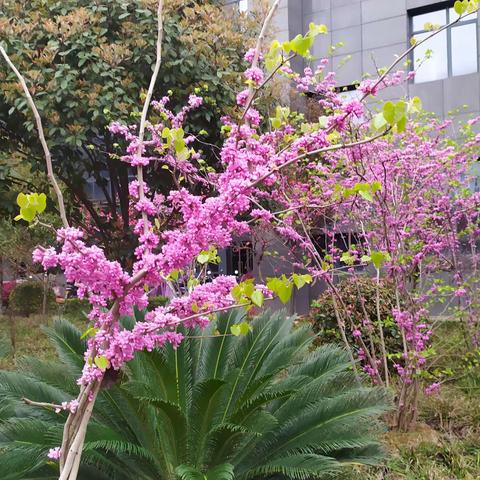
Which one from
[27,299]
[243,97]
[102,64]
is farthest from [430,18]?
[243,97]

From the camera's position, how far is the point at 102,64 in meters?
5.93

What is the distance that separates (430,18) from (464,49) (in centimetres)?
137

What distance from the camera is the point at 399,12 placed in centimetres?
1409

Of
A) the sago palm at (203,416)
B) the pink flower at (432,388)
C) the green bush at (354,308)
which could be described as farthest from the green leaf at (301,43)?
the green bush at (354,308)

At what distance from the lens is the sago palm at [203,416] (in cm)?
282

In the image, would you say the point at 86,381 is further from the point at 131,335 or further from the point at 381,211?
the point at 381,211

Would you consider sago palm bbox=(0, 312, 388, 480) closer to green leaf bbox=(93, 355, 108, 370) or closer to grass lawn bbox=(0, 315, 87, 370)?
green leaf bbox=(93, 355, 108, 370)

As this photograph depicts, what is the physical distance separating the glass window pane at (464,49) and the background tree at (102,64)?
27.6ft

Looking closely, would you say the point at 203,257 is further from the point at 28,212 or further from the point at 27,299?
the point at 27,299

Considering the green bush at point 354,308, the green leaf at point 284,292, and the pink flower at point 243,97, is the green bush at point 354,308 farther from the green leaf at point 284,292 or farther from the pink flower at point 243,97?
the green leaf at point 284,292

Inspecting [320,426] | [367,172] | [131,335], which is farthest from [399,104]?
[367,172]

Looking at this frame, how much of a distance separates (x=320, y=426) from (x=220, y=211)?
1784mm

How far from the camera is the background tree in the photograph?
5.89 meters

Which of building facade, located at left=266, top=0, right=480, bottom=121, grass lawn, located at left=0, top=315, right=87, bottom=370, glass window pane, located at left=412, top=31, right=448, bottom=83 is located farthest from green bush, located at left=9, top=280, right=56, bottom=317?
glass window pane, located at left=412, top=31, right=448, bottom=83
